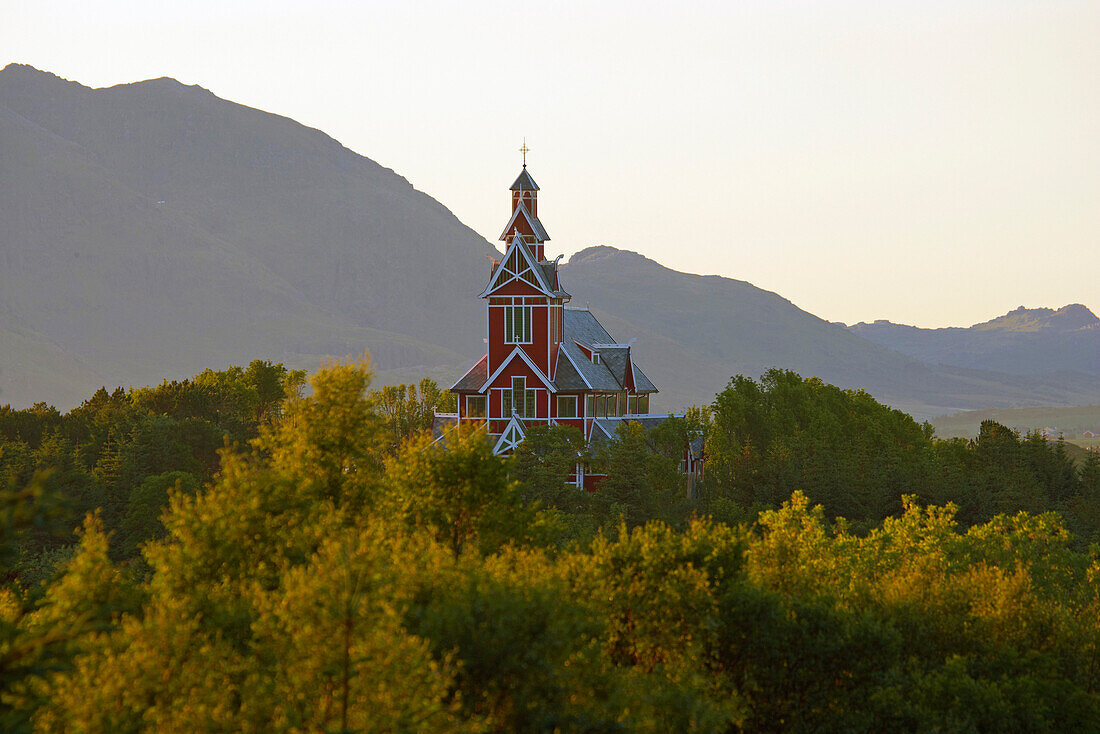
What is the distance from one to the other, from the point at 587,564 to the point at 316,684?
40.0 ft

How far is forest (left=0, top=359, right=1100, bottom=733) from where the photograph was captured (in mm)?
26969

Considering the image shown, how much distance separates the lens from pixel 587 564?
37.6m

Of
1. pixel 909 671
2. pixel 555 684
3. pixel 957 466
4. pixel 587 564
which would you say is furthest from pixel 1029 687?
pixel 957 466

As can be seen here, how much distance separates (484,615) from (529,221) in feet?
254

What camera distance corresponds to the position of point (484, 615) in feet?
100

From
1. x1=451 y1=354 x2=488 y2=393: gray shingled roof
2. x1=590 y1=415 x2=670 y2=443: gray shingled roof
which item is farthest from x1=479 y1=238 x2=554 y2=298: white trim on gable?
x1=590 y1=415 x2=670 y2=443: gray shingled roof

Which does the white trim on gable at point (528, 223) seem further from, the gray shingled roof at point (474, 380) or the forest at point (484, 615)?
the forest at point (484, 615)

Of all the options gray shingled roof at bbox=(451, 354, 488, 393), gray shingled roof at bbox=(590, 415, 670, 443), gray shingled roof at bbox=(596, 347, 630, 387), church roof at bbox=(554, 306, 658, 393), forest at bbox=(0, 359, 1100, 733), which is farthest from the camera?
gray shingled roof at bbox=(596, 347, 630, 387)

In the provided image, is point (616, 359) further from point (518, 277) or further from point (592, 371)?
point (518, 277)

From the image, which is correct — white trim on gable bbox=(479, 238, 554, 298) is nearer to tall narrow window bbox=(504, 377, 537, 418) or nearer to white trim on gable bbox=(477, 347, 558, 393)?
white trim on gable bbox=(477, 347, 558, 393)

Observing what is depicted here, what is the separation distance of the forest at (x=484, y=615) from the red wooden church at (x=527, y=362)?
28.3 meters

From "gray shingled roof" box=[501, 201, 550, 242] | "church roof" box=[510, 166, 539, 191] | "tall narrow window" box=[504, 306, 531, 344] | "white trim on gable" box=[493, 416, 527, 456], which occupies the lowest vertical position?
"white trim on gable" box=[493, 416, 527, 456]

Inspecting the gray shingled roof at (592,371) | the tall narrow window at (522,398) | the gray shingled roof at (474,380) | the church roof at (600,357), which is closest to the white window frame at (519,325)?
the tall narrow window at (522,398)

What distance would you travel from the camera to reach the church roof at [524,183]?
345ft
